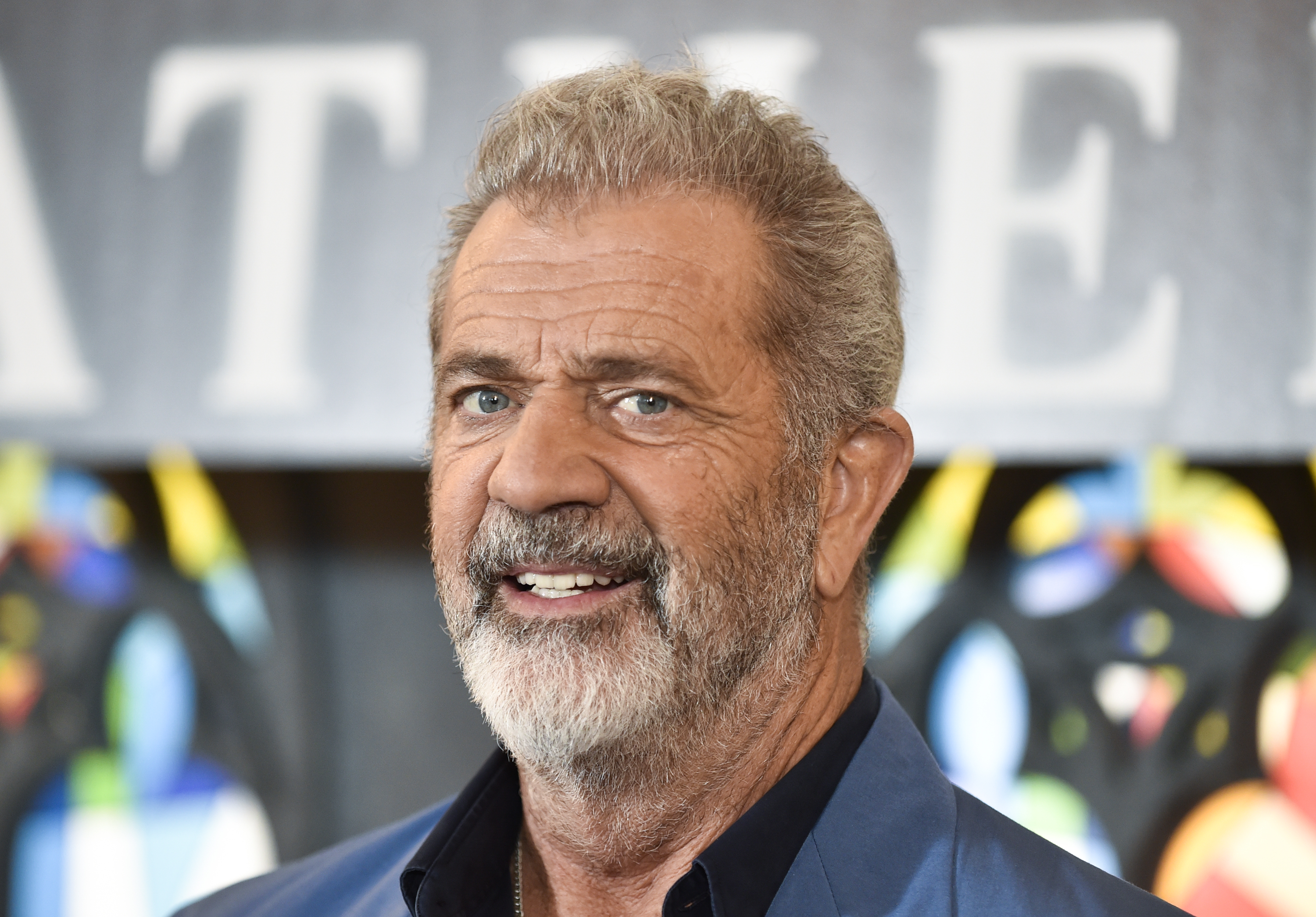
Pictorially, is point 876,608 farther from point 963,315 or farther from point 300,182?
point 300,182

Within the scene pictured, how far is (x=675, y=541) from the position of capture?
3.75ft

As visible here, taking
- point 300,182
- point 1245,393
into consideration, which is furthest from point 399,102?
point 1245,393

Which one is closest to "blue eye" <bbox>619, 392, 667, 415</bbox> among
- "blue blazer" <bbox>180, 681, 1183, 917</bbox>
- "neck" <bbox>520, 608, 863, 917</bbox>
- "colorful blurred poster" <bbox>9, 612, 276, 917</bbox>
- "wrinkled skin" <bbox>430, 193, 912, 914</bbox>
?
"wrinkled skin" <bbox>430, 193, 912, 914</bbox>

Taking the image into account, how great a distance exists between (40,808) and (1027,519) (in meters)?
1.75

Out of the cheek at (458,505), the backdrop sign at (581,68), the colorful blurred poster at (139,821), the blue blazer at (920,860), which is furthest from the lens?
the colorful blurred poster at (139,821)

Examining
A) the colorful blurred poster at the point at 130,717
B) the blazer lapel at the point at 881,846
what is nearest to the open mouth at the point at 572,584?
the blazer lapel at the point at 881,846

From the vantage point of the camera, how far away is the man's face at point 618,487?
1131mm

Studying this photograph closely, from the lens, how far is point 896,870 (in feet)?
3.66

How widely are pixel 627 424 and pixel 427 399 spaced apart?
93cm

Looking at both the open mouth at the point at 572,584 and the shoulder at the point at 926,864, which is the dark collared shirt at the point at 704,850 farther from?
the open mouth at the point at 572,584

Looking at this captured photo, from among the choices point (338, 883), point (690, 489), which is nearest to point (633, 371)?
point (690, 489)

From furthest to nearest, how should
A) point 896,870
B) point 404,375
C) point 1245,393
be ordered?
point 404,375 < point 1245,393 < point 896,870

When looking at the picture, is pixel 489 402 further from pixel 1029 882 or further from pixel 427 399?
pixel 427 399

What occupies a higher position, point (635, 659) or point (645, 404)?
point (645, 404)
